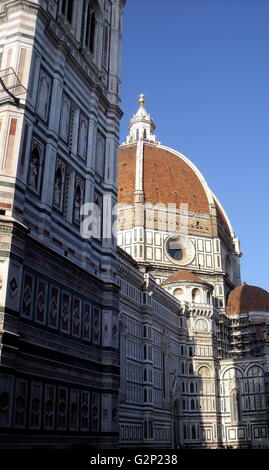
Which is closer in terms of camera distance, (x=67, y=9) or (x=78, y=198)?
(x=78, y=198)

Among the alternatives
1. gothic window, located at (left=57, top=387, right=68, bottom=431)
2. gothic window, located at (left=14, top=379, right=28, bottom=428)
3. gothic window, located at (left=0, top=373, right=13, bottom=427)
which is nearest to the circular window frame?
gothic window, located at (left=57, top=387, right=68, bottom=431)

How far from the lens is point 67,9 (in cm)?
1805

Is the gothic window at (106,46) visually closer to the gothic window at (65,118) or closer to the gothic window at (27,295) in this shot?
the gothic window at (65,118)

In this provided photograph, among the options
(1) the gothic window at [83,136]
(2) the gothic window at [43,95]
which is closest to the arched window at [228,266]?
(1) the gothic window at [83,136]

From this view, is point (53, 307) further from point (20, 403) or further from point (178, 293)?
point (178, 293)

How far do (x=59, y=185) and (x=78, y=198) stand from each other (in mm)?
1073

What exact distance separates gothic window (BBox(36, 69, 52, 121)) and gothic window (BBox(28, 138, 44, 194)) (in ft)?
3.44

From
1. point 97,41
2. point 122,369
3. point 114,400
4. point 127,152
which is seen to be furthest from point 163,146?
point 114,400

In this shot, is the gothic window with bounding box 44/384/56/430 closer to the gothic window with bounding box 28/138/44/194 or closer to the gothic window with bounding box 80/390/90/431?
the gothic window with bounding box 80/390/90/431

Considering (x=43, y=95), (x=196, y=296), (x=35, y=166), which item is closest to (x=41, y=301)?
(x=35, y=166)

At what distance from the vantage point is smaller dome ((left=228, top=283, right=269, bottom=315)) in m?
62.8

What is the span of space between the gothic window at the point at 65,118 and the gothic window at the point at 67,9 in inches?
123

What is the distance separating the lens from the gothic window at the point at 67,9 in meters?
17.8

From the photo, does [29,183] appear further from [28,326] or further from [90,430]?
[90,430]
